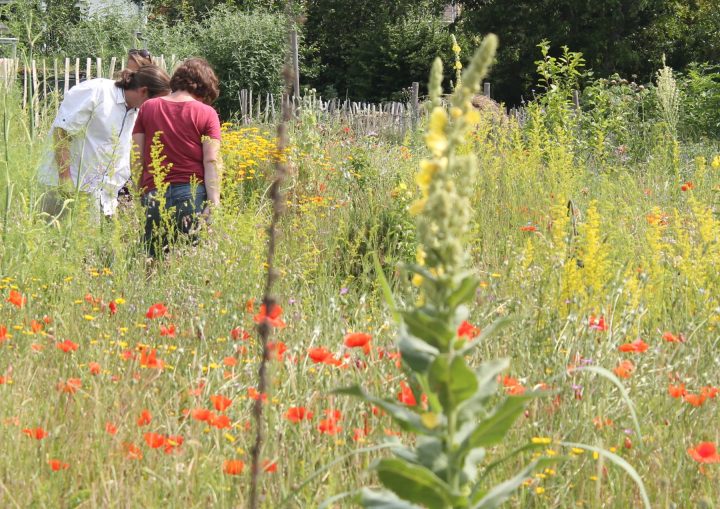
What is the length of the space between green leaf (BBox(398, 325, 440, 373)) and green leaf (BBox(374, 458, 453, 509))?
0.13 meters

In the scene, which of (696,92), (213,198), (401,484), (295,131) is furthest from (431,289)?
(696,92)

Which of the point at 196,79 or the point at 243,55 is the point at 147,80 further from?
the point at 243,55

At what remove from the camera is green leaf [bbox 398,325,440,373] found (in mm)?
1188

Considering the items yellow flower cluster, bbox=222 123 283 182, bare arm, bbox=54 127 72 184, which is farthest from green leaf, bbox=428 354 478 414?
yellow flower cluster, bbox=222 123 283 182

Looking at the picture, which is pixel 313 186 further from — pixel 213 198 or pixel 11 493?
pixel 11 493

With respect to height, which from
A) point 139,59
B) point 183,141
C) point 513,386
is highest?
point 139,59

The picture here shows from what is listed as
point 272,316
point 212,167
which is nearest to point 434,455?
point 272,316

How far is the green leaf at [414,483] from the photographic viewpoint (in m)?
1.20

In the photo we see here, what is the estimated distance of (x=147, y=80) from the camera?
5.36 metres

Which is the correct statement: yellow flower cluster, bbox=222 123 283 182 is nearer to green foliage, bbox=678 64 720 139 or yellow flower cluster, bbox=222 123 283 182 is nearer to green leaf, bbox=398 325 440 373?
green leaf, bbox=398 325 440 373

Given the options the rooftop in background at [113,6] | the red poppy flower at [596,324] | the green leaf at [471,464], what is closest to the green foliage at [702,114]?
the red poppy flower at [596,324]

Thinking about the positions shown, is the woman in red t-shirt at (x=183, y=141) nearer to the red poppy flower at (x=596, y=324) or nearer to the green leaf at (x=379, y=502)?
the red poppy flower at (x=596, y=324)

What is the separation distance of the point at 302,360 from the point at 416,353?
5.11ft

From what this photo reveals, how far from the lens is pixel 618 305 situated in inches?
129
